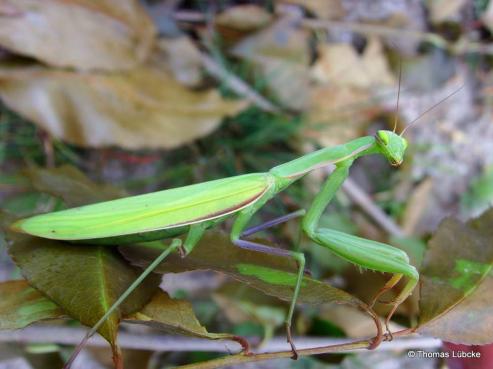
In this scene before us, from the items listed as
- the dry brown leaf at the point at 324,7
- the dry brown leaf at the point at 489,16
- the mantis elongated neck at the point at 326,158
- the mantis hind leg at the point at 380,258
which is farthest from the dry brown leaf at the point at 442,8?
the mantis hind leg at the point at 380,258

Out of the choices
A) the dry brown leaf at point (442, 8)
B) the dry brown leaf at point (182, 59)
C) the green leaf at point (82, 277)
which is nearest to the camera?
the green leaf at point (82, 277)

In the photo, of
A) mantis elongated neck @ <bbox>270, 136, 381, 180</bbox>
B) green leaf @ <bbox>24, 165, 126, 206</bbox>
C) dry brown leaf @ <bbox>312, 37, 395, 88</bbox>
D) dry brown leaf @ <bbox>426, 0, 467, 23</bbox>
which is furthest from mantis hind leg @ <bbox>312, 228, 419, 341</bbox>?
dry brown leaf @ <bbox>426, 0, 467, 23</bbox>

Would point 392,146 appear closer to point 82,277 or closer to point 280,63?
point 82,277

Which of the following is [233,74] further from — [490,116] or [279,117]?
[490,116]

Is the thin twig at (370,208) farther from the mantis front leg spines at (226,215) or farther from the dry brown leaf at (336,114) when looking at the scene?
the mantis front leg spines at (226,215)

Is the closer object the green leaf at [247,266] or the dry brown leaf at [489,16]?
the green leaf at [247,266]

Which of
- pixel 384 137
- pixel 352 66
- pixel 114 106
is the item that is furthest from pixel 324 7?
pixel 384 137
